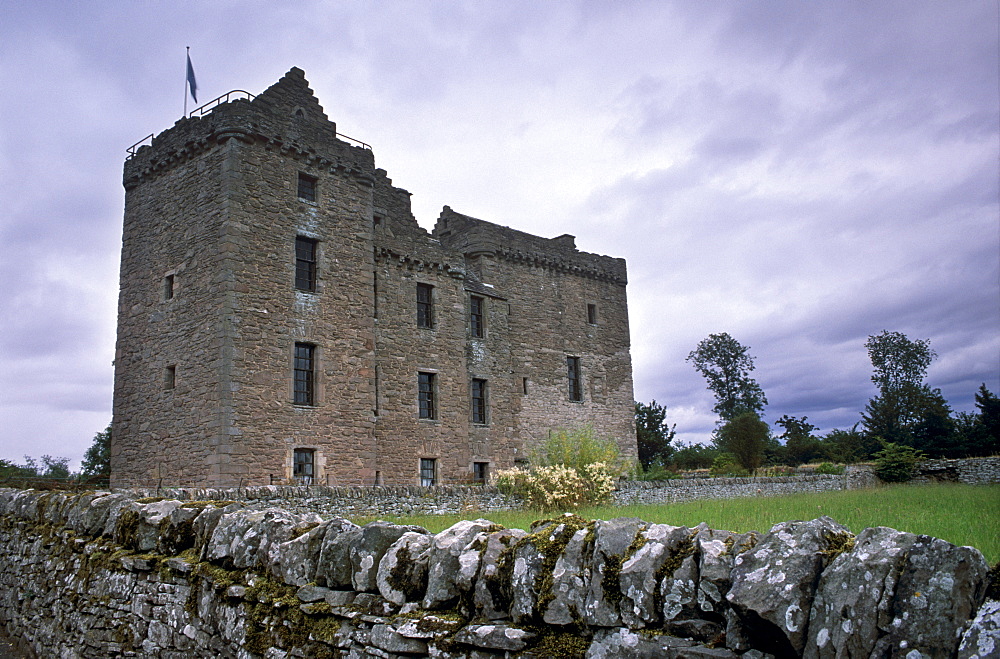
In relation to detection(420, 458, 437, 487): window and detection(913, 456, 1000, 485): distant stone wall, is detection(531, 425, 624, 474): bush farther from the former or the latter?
detection(913, 456, 1000, 485): distant stone wall

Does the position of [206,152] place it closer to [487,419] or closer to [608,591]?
[487,419]

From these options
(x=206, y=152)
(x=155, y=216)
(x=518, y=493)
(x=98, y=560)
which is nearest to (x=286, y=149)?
(x=206, y=152)

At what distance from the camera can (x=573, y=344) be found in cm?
3216

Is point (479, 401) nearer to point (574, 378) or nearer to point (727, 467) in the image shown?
point (574, 378)

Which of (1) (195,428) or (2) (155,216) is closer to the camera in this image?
(1) (195,428)

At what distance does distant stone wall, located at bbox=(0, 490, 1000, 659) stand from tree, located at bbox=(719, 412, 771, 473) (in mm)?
40040

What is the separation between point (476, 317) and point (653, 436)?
21.6 m

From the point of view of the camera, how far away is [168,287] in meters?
20.8

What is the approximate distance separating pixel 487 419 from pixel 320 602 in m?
22.6

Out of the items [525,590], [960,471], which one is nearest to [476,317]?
[960,471]

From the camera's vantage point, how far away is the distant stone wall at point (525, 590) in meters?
2.50

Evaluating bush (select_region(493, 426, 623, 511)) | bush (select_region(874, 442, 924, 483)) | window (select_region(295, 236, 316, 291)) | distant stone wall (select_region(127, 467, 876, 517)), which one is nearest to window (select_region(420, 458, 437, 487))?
bush (select_region(493, 426, 623, 511))

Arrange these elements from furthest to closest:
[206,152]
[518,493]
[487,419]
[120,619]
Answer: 1. [487,419]
2. [206,152]
3. [518,493]
4. [120,619]

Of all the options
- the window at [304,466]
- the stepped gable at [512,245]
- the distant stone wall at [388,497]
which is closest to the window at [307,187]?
the window at [304,466]
